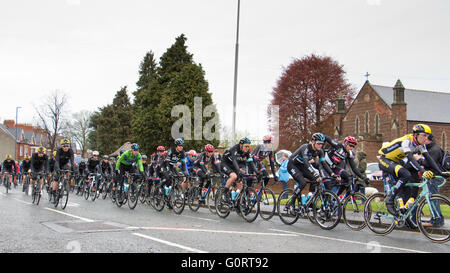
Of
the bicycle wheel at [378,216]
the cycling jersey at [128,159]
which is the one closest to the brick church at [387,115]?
the cycling jersey at [128,159]

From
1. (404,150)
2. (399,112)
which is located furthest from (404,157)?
(399,112)

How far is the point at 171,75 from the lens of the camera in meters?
45.8

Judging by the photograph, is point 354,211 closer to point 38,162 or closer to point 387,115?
point 38,162

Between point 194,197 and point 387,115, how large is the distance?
45939mm

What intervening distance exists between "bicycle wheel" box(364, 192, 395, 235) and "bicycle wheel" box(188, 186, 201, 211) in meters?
5.68

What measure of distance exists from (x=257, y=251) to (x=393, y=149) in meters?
3.77

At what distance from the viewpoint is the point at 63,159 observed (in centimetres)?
1337

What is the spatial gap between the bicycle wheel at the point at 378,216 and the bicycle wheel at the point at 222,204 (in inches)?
145

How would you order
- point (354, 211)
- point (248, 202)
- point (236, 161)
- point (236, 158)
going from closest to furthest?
point (354, 211), point (248, 202), point (236, 161), point (236, 158)

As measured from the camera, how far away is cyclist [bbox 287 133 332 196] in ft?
30.8

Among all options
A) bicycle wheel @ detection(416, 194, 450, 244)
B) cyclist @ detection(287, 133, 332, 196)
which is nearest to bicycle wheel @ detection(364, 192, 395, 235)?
bicycle wheel @ detection(416, 194, 450, 244)
